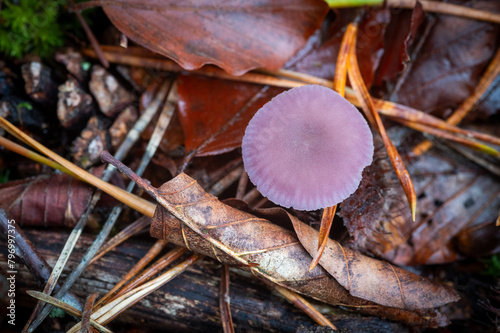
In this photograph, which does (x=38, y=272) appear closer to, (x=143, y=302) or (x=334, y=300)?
(x=143, y=302)

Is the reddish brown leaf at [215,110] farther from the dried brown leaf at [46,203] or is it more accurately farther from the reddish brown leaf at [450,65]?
the reddish brown leaf at [450,65]

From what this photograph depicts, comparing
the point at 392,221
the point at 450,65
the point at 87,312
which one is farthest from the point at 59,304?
the point at 450,65

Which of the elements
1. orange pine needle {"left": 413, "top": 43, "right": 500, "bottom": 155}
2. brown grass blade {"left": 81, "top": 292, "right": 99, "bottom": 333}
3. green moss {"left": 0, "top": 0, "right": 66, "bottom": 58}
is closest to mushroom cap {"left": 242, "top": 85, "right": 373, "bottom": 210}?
orange pine needle {"left": 413, "top": 43, "right": 500, "bottom": 155}

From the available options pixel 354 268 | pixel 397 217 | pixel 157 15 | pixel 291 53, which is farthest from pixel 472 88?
pixel 157 15

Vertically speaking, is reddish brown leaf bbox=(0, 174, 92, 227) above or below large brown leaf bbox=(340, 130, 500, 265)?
below

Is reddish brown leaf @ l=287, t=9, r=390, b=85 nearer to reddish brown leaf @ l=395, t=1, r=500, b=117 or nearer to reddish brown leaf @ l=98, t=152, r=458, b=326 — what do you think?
reddish brown leaf @ l=395, t=1, r=500, b=117

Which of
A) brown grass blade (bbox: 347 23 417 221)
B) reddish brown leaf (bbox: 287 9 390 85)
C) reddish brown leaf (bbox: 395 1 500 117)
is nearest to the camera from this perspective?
brown grass blade (bbox: 347 23 417 221)

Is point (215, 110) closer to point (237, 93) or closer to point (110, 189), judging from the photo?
point (237, 93)
